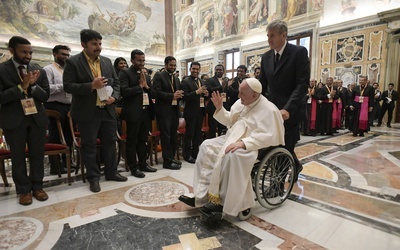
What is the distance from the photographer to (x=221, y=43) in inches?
607

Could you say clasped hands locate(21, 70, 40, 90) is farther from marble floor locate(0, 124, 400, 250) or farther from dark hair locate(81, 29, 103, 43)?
marble floor locate(0, 124, 400, 250)

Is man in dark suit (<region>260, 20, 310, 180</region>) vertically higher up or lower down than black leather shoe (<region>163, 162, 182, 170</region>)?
higher up

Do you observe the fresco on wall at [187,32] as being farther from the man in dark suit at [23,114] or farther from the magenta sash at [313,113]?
the man in dark suit at [23,114]

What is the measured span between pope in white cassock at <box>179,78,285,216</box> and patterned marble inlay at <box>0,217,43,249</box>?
1.32 metres

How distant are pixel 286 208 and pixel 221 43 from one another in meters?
14.3

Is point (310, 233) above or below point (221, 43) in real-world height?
below

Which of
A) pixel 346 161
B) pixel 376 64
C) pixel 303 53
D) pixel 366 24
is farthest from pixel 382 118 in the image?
pixel 303 53

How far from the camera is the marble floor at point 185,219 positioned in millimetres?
A: 1928

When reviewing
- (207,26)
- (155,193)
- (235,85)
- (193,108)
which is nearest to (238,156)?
(155,193)

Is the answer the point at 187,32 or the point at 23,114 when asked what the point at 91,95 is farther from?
the point at 187,32

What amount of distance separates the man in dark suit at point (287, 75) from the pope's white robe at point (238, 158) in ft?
1.00

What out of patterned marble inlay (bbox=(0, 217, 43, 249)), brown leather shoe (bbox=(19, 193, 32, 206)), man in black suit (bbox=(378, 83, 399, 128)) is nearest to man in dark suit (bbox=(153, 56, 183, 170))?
brown leather shoe (bbox=(19, 193, 32, 206))

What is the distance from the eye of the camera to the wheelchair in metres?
2.19

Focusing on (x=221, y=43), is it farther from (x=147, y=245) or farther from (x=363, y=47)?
(x=147, y=245)
